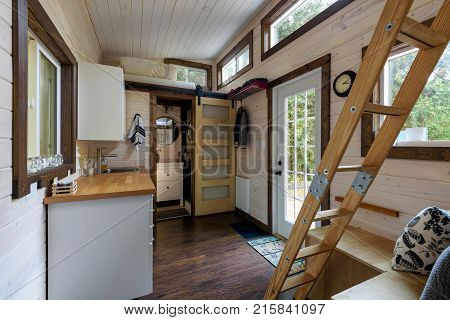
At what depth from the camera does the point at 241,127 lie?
329 centimetres

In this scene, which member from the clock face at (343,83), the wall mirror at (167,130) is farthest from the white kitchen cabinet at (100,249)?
the wall mirror at (167,130)

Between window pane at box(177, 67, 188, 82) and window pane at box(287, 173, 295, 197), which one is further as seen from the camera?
window pane at box(177, 67, 188, 82)

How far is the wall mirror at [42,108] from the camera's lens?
1.31 metres

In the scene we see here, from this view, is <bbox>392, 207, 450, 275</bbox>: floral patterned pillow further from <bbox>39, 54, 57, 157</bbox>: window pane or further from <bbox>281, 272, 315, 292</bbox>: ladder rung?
<bbox>39, 54, 57, 157</bbox>: window pane

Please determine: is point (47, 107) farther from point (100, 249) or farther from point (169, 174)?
point (169, 174)

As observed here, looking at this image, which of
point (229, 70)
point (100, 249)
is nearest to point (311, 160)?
point (100, 249)

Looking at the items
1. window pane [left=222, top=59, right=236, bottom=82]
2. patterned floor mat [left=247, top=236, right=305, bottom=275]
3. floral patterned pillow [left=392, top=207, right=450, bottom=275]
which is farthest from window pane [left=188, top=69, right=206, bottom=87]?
floral patterned pillow [left=392, top=207, right=450, bottom=275]

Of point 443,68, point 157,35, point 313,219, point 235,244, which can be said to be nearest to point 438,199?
point 443,68

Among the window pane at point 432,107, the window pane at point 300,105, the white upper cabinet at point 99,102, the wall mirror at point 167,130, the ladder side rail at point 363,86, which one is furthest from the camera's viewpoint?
the wall mirror at point 167,130

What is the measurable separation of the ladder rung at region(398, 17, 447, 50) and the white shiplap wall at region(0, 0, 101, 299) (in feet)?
5.02

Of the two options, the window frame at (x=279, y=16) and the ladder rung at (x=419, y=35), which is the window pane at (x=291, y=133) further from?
the ladder rung at (x=419, y=35)

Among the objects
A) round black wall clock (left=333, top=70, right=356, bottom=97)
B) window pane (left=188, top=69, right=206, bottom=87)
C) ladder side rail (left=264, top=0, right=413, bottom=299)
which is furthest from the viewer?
window pane (left=188, top=69, right=206, bottom=87)

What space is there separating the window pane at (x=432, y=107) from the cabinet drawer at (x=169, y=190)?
363 cm

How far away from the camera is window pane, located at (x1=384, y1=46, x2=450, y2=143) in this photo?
126 cm
